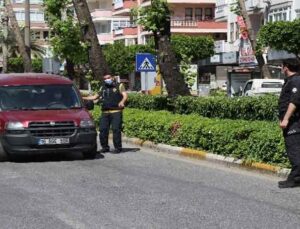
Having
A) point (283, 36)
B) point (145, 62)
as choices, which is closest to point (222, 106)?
point (145, 62)

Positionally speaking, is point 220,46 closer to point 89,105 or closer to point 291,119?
point 89,105

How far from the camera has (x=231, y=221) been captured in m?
7.95

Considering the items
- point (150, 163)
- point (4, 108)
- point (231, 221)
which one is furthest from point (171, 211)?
point (4, 108)

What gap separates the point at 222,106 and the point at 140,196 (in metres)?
6.69

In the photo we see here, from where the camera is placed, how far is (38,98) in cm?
1457

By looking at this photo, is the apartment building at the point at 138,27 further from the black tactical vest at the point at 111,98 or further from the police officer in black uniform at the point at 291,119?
the police officer in black uniform at the point at 291,119

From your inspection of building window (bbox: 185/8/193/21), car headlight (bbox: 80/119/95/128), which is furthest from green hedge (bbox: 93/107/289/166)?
building window (bbox: 185/8/193/21)

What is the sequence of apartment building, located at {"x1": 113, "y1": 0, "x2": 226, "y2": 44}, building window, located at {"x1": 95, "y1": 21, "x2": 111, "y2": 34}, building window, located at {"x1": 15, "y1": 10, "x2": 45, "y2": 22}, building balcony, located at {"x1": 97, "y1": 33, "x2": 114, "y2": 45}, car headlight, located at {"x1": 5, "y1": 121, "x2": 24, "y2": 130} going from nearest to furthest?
car headlight, located at {"x1": 5, "y1": 121, "x2": 24, "y2": 130} → apartment building, located at {"x1": 113, "y1": 0, "x2": 226, "y2": 44} → building balcony, located at {"x1": 97, "y1": 33, "x2": 114, "y2": 45} → building window, located at {"x1": 95, "y1": 21, "x2": 111, "y2": 34} → building window, located at {"x1": 15, "y1": 10, "x2": 45, "y2": 22}

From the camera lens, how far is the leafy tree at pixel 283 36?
3662cm

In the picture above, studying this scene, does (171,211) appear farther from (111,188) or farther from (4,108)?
(4,108)

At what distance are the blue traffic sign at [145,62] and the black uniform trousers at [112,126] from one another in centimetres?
824

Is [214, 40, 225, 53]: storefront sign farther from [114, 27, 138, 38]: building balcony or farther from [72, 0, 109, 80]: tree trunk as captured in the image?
[72, 0, 109, 80]: tree trunk

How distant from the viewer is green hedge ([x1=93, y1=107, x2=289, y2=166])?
39.1 feet

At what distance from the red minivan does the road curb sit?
1.83m
